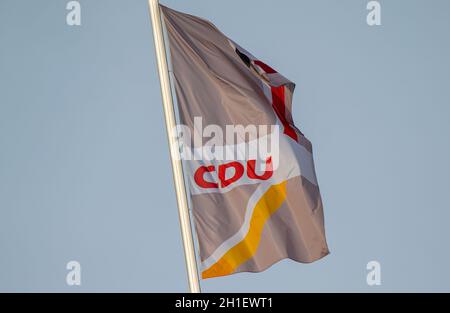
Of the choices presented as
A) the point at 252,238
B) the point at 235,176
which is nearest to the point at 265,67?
the point at 235,176

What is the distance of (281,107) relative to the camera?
46.5 ft

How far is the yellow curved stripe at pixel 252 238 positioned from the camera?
40.3 ft

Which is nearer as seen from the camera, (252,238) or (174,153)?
(174,153)

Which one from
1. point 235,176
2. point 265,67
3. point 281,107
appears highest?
point 265,67

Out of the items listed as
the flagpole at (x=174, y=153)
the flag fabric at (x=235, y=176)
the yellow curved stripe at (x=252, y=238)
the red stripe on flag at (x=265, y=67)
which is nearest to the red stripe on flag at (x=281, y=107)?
the flag fabric at (x=235, y=176)

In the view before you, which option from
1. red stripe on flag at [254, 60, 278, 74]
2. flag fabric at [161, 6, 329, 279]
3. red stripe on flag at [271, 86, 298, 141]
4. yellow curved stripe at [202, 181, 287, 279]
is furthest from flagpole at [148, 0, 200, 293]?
red stripe on flag at [271, 86, 298, 141]

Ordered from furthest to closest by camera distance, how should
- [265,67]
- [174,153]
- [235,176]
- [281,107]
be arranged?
[281,107] → [265,67] → [235,176] → [174,153]

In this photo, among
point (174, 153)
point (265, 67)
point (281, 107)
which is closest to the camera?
point (174, 153)

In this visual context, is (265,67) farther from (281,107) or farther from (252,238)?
(252,238)

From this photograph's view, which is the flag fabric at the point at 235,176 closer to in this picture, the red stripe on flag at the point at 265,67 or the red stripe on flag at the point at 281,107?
the red stripe on flag at the point at 281,107

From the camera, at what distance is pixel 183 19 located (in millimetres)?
12844

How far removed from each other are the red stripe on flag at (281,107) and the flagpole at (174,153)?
2.44 metres

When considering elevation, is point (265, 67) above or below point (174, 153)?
above

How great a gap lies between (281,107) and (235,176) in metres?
2.16
